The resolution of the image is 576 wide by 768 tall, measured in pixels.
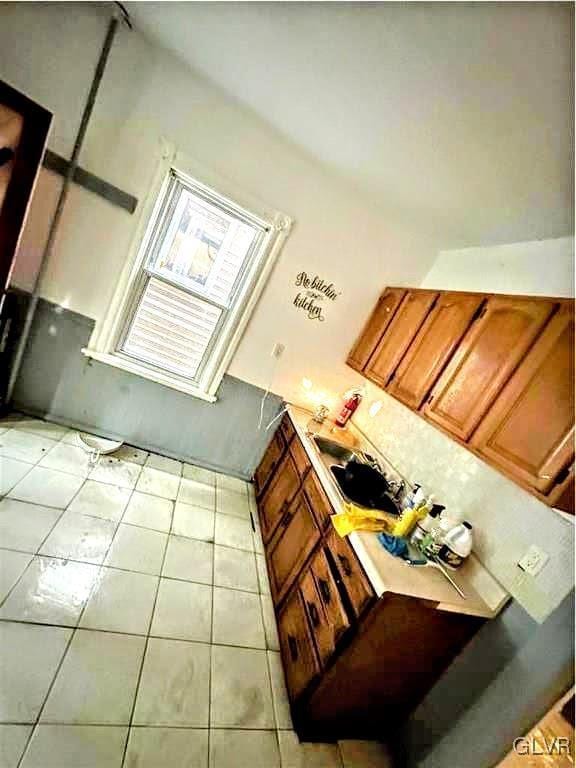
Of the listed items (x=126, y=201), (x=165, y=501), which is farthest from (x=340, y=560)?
(x=126, y=201)

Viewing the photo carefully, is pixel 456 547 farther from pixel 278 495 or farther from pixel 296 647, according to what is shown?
pixel 278 495

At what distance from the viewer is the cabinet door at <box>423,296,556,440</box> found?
1265 mm

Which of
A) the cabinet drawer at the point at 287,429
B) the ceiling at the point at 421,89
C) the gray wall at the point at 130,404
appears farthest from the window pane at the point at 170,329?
the ceiling at the point at 421,89

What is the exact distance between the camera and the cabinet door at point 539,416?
1031 mm

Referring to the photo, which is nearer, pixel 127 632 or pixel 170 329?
pixel 127 632

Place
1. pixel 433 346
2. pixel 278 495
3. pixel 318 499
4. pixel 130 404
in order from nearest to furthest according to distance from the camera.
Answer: pixel 318 499, pixel 433 346, pixel 278 495, pixel 130 404

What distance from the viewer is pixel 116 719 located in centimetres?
112

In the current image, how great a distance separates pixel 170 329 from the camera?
8.05 ft

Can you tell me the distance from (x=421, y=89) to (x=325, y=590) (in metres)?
2.15

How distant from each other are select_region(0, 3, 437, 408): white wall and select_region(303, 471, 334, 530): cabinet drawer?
1.00 m

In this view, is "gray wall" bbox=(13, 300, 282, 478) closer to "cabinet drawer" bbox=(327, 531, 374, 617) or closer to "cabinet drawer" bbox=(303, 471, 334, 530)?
"cabinet drawer" bbox=(303, 471, 334, 530)

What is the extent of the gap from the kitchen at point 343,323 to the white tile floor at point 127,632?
0.03 m

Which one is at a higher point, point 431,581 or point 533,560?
Answer: point 533,560

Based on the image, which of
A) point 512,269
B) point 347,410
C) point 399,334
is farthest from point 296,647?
point 512,269
